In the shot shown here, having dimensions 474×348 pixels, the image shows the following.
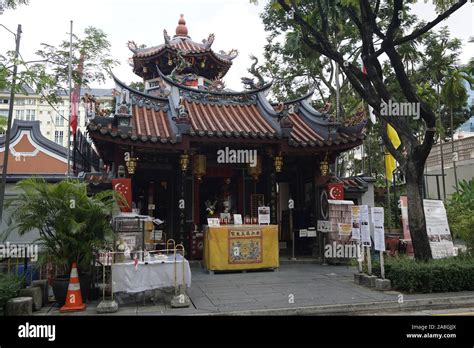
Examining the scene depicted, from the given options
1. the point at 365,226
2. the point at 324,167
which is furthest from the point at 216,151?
the point at 365,226

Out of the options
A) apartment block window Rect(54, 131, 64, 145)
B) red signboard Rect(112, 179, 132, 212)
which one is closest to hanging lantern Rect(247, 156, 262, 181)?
red signboard Rect(112, 179, 132, 212)

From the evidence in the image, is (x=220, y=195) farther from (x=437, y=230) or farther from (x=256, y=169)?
(x=437, y=230)

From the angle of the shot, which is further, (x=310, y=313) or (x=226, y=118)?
(x=226, y=118)

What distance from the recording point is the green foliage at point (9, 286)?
6787 mm

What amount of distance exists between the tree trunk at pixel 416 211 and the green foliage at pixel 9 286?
8552 millimetres

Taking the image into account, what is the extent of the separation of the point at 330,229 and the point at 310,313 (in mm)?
5730

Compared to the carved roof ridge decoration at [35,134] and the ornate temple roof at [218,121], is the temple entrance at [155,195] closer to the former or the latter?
the ornate temple roof at [218,121]

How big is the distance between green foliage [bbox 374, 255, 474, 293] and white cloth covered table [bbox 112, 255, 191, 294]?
15.0 feet

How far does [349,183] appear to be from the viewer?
1505 cm

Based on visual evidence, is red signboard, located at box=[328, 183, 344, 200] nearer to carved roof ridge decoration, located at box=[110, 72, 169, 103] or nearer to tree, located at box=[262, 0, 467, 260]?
tree, located at box=[262, 0, 467, 260]

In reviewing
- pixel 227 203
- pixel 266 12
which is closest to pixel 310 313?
pixel 227 203

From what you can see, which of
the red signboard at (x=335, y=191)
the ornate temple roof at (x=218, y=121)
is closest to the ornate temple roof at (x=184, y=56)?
the ornate temple roof at (x=218, y=121)

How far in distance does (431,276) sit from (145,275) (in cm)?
597

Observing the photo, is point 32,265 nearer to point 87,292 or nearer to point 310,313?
point 87,292
